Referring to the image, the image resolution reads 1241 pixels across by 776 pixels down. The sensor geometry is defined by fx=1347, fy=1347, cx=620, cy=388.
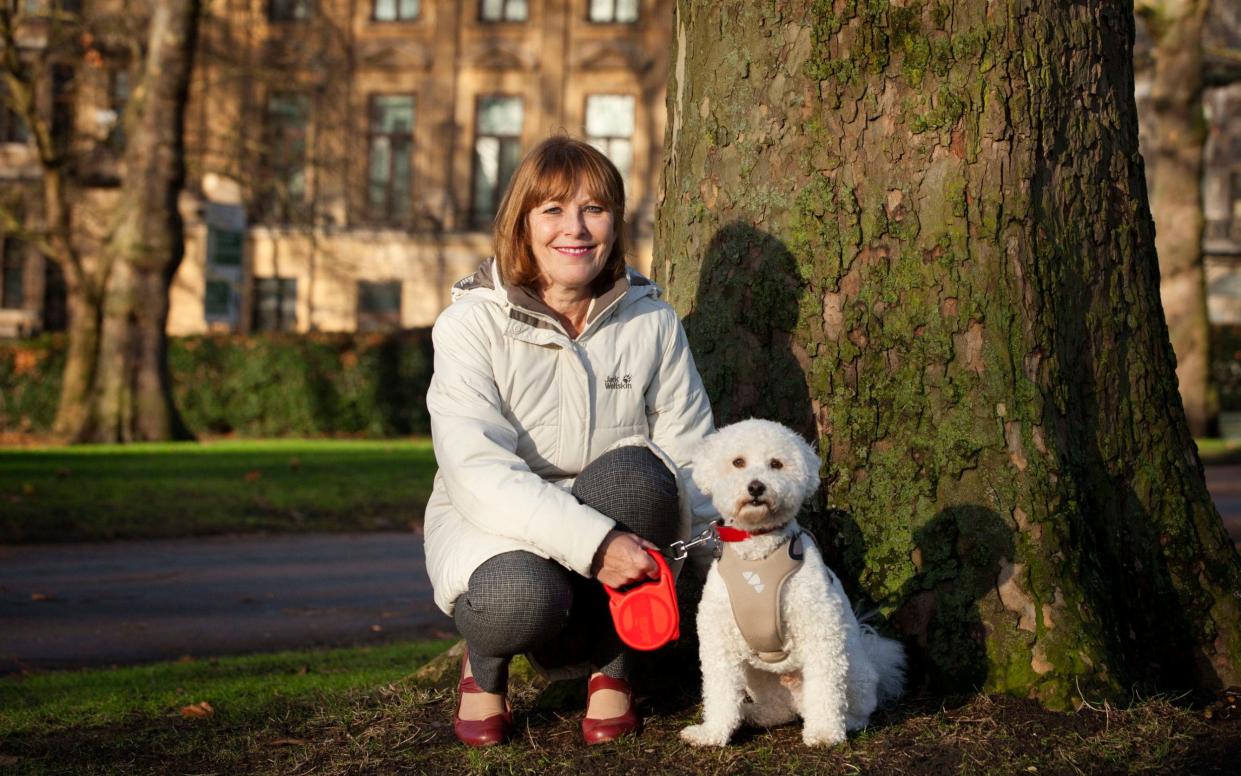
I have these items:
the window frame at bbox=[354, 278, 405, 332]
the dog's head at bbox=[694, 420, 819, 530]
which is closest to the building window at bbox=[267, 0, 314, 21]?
the window frame at bbox=[354, 278, 405, 332]

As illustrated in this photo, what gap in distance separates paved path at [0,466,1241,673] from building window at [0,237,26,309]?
2600 centimetres

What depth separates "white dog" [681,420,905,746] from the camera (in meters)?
3.62

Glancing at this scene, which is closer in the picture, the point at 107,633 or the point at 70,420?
the point at 107,633

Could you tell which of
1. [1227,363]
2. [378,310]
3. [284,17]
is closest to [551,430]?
[1227,363]

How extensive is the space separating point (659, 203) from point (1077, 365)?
1606 millimetres

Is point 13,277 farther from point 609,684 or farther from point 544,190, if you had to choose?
point 609,684

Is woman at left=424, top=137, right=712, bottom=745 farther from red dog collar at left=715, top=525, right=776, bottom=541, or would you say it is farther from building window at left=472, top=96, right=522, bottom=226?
building window at left=472, top=96, right=522, bottom=226

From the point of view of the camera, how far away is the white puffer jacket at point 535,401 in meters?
3.85

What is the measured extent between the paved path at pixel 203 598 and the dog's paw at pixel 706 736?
328 cm

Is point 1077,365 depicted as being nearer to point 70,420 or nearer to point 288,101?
point 70,420

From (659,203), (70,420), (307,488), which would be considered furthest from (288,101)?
(659,203)

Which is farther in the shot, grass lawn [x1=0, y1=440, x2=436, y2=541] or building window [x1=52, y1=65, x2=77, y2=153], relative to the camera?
building window [x1=52, y1=65, x2=77, y2=153]

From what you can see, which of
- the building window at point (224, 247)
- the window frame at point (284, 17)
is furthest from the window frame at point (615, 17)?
the building window at point (224, 247)

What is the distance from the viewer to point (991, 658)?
406 cm
